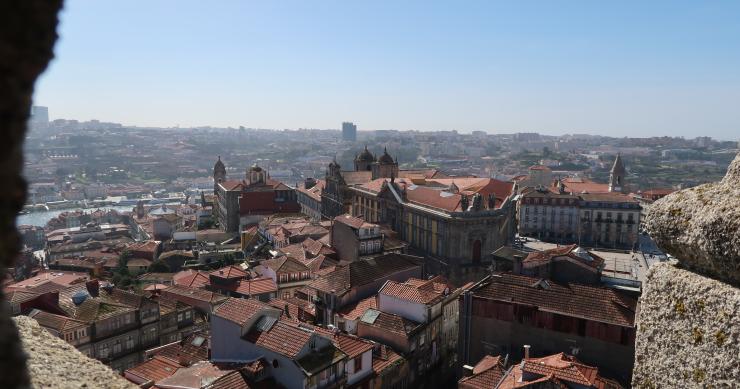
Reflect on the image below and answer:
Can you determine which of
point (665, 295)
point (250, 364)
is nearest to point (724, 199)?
point (665, 295)

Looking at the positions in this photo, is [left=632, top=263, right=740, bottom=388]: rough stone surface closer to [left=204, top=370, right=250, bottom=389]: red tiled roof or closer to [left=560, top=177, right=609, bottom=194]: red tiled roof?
[left=204, top=370, right=250, bottom=389]: red tiled roof

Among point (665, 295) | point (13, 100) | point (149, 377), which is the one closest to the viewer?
point (13, 100)

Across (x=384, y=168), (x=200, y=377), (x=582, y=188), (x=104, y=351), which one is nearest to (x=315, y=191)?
(x=384, y=168)

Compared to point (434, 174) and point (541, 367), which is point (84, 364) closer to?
point (541, 367)

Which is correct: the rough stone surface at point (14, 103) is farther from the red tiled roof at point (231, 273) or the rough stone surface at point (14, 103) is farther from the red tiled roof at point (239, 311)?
the red tiled roof at point (231, 273)

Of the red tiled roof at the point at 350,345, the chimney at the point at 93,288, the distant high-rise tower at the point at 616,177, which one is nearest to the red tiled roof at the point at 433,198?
the red tiled roof at the point at 350,345

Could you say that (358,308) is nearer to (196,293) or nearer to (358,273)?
(358,273)
